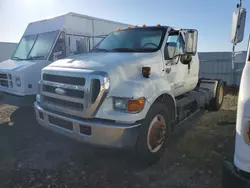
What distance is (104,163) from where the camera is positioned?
146 inches

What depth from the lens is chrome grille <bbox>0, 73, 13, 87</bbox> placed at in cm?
581

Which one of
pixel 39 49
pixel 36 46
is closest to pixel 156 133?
pixel 39 49

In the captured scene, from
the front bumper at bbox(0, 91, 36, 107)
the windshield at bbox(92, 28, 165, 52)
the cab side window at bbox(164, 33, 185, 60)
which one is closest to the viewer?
the windshield at bbox(92, 28, 165, 52)

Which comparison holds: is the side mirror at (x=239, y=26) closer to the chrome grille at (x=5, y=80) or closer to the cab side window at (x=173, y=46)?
the cab side window at (x=173, y=46)

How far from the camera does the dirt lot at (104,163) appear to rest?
3.18m

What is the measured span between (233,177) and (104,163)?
2.34m

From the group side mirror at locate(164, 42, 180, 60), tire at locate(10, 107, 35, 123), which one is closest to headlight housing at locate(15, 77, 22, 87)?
tire at locate(10, 107, 35, 123)

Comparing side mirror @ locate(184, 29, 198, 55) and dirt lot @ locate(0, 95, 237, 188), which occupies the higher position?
side mirror @ locate(184, 29, 198, 55)

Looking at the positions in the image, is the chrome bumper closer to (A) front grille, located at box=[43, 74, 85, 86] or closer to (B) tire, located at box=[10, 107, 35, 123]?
(A) front grille, located at box=[43, 74, 85, 86]

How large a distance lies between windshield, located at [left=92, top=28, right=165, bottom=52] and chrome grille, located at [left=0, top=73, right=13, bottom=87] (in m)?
2.75

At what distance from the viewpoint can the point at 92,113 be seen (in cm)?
306

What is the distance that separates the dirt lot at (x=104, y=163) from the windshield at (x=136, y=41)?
6.35 feet

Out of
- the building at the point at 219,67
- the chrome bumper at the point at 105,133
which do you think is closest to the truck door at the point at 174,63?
the chrome bumper at the point at 105,133

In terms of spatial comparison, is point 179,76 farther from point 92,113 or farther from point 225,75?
point 225,75
